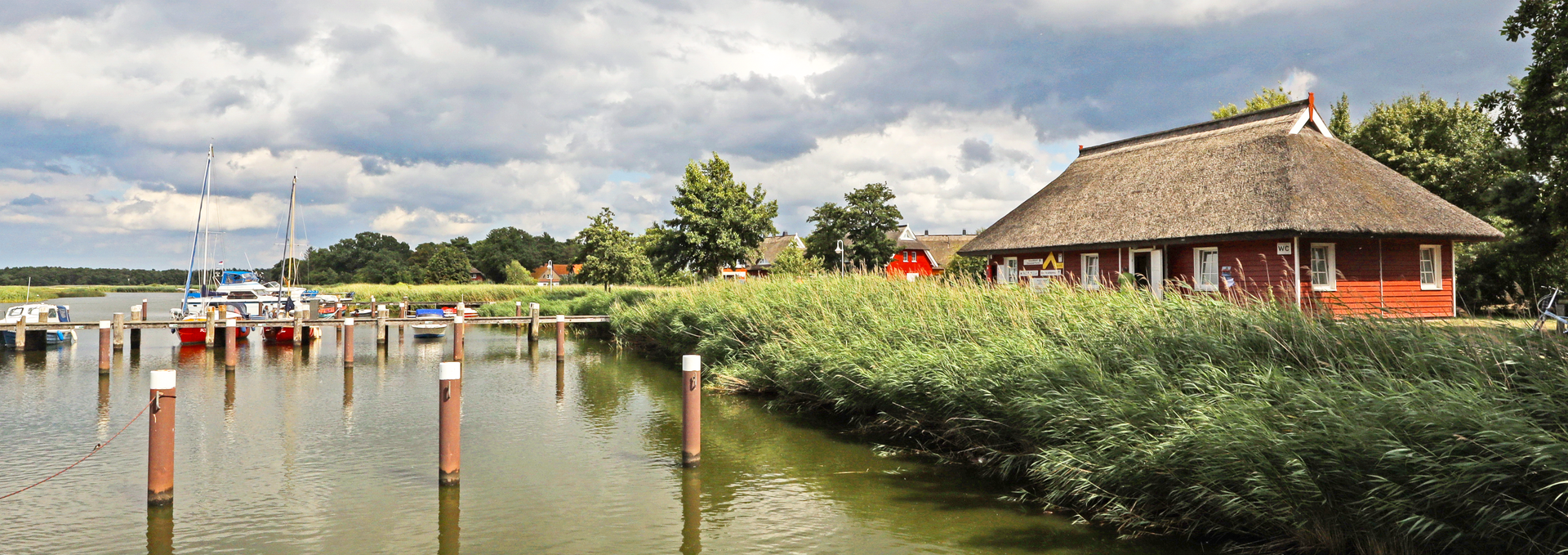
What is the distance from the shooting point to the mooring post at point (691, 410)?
30.3ft

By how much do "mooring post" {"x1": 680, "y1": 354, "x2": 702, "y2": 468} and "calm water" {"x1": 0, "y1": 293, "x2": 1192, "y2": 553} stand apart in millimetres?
192

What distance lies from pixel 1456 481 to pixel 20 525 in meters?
10.7

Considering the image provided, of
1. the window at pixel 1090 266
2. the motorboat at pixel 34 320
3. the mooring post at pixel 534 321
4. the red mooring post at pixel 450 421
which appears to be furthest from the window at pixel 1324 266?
the motorboat at pixel 34 320

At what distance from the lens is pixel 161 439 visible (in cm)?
769

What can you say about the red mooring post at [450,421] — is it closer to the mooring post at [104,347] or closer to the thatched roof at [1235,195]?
the mooring post at [104,347]

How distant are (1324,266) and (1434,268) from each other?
139 inches

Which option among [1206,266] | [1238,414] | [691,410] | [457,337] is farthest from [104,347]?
[1206,266]

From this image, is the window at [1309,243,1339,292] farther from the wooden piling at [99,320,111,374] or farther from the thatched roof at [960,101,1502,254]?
the wooden piling at [99,320,111,374]

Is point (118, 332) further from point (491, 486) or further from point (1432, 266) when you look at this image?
point (1432, 266)

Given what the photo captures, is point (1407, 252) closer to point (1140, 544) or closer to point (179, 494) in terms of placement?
point (1140, 544)

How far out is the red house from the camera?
18625 mm

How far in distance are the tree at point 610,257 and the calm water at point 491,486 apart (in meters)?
31.9

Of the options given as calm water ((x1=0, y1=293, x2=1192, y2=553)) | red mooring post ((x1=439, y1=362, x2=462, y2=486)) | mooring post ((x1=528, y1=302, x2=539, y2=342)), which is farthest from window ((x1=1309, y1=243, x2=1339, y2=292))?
mooring post ((x1=528, y1=302, x2=539, y2=342))

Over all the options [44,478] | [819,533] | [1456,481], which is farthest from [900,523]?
[44,478]
